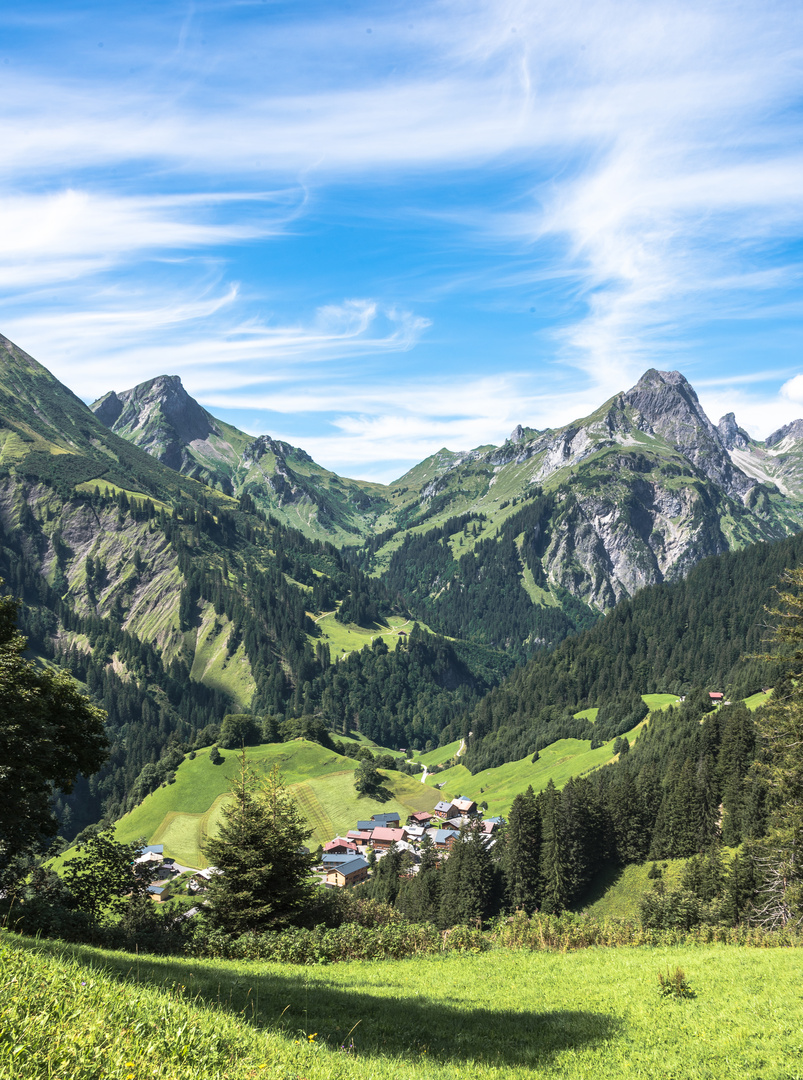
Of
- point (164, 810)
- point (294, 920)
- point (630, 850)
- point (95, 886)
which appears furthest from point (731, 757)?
point (164, 810)

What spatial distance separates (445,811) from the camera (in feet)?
442

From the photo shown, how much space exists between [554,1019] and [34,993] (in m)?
12.7

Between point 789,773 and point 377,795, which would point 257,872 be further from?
point 377,795

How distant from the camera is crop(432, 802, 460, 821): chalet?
133 m

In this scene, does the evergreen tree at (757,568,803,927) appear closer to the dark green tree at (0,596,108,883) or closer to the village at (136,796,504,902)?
the dark green tree at (0,596,108,883)

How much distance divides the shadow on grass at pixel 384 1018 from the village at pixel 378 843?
7502 centimetres

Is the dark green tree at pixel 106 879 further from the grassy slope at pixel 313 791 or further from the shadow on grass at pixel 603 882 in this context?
the grassy slope at pixel 313 791

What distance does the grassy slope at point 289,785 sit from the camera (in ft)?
404

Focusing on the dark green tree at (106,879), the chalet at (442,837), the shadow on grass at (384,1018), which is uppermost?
the shadow on grass at (384,1018)

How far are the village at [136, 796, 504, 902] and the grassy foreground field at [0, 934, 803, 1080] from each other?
6981cm

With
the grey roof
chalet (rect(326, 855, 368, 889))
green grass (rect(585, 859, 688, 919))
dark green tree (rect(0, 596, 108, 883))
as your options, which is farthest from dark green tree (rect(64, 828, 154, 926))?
the grey roof

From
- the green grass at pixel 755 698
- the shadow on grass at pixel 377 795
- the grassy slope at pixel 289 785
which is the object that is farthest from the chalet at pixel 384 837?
the green grass at pixel 755 698

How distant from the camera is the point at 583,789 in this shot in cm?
8656

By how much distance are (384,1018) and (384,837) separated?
113 metres
